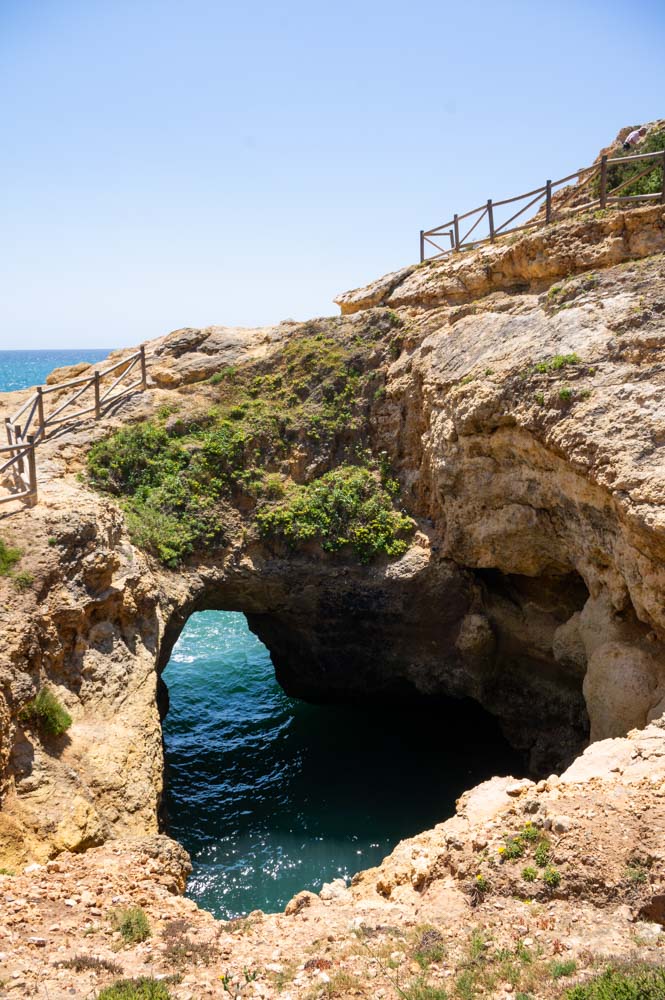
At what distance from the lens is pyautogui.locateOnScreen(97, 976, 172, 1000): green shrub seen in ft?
21.9

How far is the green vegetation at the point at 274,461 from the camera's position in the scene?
17.1 meters

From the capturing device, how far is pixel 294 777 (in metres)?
17.5

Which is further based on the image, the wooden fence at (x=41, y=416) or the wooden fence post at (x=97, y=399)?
the wooden fence post at (x=97, y=399)

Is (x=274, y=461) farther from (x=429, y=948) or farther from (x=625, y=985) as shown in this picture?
(x=625, y=985)

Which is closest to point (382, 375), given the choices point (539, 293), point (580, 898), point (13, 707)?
point (539, 293)

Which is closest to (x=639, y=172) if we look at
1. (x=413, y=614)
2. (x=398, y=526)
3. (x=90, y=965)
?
(x=398, y=526)

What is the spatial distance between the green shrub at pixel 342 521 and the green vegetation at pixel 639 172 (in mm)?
9298

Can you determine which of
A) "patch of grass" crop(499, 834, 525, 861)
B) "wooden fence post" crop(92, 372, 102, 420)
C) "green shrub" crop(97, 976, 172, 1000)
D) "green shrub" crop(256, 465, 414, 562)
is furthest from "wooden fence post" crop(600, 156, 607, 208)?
"green shrub" crop(97, 976, 172, 1000)

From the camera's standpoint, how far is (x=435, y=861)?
920 cm

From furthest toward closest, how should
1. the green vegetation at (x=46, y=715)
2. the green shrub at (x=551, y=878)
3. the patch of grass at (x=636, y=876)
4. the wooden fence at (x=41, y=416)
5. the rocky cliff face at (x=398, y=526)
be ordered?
the wooden fence at (x=41, y=416)
the rocky cliff face at (x=398, y=526)
the green vegetation at (x=46, y=715)
the green shrub at (x=551, y=878)
the patch of grass at (x=636, y=876)

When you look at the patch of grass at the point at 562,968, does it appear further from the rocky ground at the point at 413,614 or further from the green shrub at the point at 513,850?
the green shrub at the point at 513,850

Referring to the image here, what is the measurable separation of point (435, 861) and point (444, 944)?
1.71 meters

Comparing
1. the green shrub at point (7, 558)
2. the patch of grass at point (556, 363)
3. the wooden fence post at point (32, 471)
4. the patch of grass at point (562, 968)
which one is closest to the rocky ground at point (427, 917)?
the patch of grass at point (562, 968)

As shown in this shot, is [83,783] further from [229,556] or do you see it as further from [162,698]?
[162,698]
